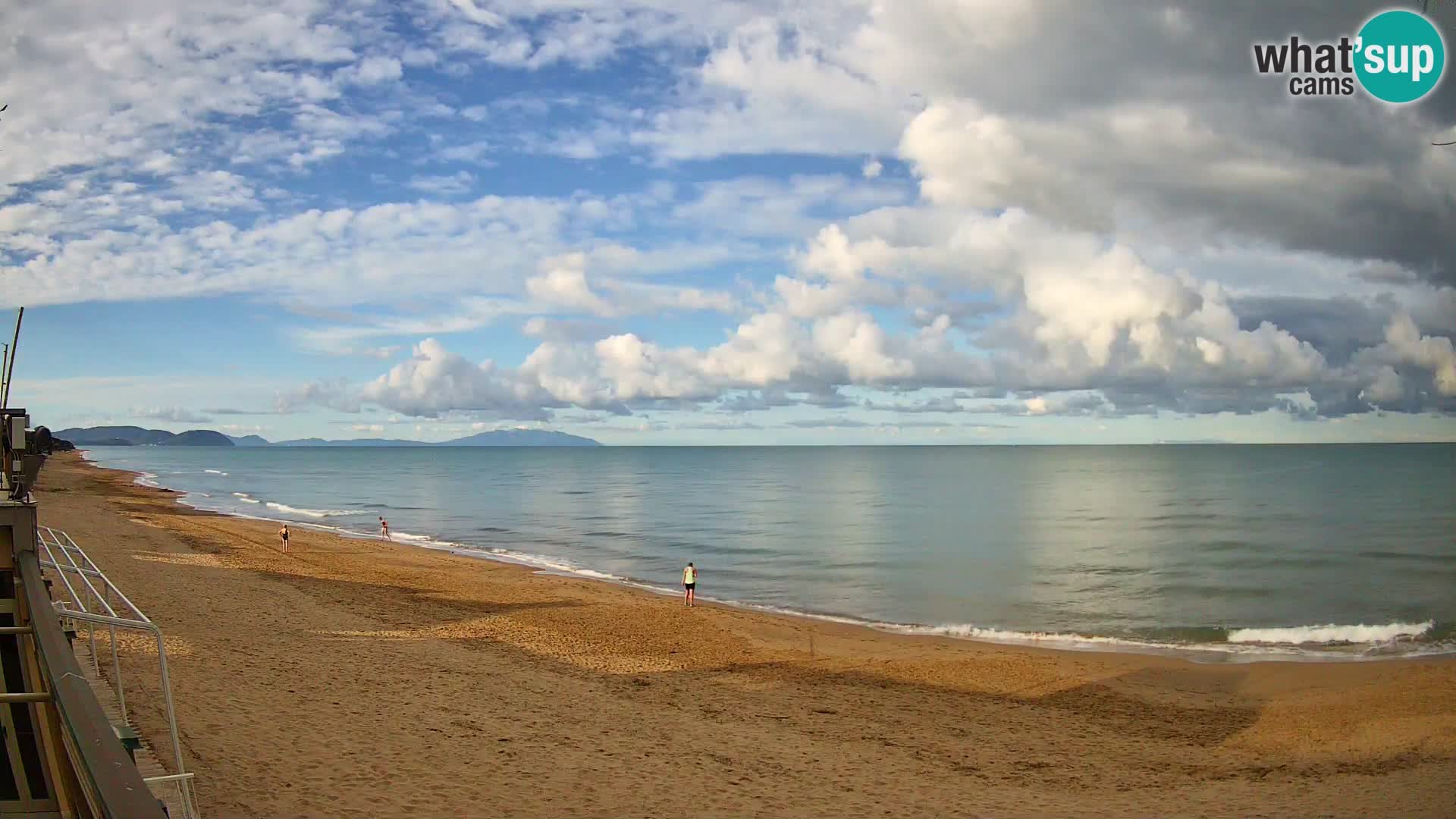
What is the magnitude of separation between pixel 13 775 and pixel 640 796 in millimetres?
5950

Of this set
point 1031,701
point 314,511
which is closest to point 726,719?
point 1031,701

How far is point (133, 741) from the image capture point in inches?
267

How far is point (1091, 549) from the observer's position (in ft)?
138

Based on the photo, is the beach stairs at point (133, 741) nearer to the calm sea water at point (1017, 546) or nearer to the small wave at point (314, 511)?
the calm sea water at point (1017, 546)

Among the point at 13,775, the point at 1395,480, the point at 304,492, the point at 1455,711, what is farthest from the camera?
the point at 1395,480

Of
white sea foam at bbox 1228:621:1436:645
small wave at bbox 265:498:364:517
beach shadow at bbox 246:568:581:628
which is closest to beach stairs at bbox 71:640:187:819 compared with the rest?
beach shadow at bbox 246:568:581:628

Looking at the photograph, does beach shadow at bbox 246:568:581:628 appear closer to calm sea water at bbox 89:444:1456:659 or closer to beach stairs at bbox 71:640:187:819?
calm sea water at bbox 89:444:1456:659

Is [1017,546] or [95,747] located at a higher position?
[95,747]

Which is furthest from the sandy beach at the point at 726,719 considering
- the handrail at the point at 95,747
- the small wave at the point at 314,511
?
the small wave at the point at 314,511

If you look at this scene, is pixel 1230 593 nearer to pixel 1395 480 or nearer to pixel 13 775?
pixel 13 775

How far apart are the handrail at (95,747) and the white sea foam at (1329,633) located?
2394 centimetres

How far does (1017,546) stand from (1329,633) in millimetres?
20916

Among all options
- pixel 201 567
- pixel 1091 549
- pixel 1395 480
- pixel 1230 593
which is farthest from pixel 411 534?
pixel 1395 480

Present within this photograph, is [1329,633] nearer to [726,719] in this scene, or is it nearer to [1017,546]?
[726,719]
